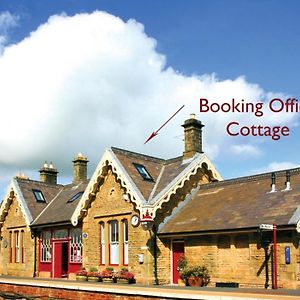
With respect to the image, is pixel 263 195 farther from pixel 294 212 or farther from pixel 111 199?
pixel 111 199

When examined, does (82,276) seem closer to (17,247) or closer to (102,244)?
(102,244)

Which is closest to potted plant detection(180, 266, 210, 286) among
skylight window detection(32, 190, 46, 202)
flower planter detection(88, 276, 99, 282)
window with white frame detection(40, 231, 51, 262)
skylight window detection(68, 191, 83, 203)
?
flower planter detection(88, 276, 99, 282)

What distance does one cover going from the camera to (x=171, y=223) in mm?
23672

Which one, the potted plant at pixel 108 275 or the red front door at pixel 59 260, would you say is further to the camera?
the red front door at pixel 59 260

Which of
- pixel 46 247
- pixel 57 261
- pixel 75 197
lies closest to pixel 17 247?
pixel 46 247

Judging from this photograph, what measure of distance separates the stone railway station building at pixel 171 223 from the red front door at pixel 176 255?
0.15 feet

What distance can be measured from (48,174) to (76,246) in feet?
36.9

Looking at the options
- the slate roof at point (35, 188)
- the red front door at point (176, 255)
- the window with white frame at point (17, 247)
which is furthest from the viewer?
the window with white frame at point (17, 247)

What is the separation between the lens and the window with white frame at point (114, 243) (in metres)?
25.5

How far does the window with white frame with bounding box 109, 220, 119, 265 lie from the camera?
83.5 feet

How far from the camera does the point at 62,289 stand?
21.1m

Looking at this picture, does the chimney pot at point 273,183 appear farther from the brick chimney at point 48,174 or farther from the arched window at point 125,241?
the brick chimney at point 48,174

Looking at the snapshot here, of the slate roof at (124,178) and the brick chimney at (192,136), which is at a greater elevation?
the brick chimney at (192,136)

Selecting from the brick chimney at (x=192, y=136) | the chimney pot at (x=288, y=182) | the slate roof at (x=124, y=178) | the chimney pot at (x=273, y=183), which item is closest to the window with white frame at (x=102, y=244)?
the slate roof at (x=124, y=178)
